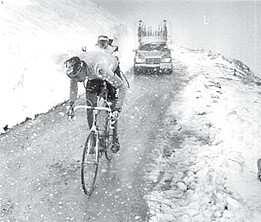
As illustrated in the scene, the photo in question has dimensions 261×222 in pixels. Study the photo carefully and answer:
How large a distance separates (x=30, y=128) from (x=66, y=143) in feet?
5.29

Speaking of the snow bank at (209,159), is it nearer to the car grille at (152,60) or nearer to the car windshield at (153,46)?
the car grille at (152,60)

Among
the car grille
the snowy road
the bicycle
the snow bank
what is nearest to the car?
the car grille

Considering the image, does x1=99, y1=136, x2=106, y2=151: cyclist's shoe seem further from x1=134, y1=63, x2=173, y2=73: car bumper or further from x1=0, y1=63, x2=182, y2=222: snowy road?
x1=134, y1=63, x2=173, y2=73: car bumper

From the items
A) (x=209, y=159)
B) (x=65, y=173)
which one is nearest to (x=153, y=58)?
(x=209, y=159)

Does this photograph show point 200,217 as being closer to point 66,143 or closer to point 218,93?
point 66,143

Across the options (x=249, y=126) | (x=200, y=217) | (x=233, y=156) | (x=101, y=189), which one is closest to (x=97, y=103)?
(x=101, y=189)

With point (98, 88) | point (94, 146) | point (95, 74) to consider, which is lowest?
point (94, 146)

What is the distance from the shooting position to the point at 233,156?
8852 millimetres

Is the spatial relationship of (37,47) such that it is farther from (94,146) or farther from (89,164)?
(89,164)

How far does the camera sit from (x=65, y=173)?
8.14 metres

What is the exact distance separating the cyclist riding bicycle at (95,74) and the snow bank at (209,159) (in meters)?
1.91

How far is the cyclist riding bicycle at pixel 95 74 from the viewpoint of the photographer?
22.1 feet

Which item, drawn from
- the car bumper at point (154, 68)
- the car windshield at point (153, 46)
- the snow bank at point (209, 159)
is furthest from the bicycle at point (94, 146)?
the car windshield at point (153, 46)

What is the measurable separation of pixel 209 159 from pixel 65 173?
315 cm
